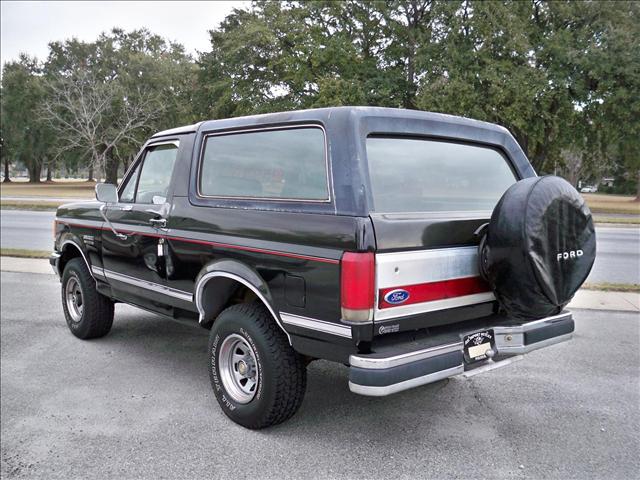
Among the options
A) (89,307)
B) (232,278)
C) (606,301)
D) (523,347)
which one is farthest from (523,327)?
(606,301)

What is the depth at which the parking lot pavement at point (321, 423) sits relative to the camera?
3.13 meters

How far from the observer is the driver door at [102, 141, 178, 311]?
4.35m

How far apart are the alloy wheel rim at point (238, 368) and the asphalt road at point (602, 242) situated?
7163 mm

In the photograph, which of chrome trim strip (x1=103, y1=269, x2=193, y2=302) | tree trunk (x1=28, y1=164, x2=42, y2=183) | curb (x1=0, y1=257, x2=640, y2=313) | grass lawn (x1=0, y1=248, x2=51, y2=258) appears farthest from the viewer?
tree trunk (x1=28, y1=164, x2=42, y2=183)

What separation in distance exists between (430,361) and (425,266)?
532 mm

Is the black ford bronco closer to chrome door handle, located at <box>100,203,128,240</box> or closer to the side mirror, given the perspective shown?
chrome door handle, located at <box>100,203,128,240</box>

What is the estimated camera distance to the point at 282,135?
3570mm

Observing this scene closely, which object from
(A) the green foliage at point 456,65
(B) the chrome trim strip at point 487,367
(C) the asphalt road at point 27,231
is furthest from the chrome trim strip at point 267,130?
(A) the green foliage at point 456,65

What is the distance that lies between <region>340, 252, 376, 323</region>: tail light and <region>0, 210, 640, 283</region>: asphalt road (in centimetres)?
732

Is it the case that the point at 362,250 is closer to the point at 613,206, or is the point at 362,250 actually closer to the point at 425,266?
the point at 425,266

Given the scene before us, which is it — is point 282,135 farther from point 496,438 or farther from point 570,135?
point 570,135

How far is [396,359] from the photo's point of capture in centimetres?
290

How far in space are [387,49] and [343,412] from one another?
26.8 metres

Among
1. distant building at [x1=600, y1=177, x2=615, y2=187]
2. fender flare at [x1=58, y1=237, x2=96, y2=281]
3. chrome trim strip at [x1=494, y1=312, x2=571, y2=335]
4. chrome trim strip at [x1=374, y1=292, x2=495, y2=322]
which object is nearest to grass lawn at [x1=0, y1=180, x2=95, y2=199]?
Result: fender flare at [x1=58, y1=237, x2=96, y2=281]
